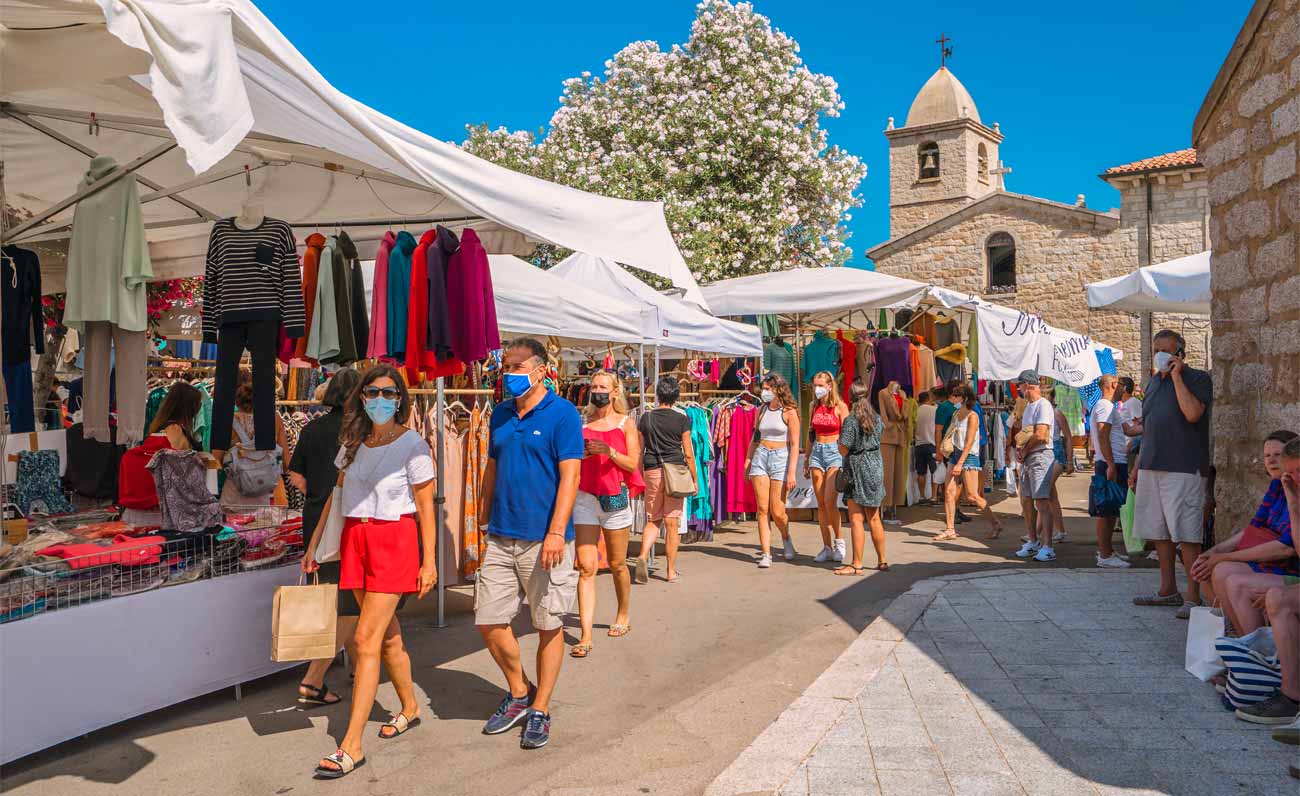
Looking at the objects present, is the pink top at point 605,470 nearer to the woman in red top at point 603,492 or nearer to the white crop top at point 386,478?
the woman in red top at point 603,492

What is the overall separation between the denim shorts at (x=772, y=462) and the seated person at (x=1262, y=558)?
4344 millimetres

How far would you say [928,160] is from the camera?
40.9m

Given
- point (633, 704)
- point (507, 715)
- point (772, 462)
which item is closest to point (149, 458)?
point (507, 715)

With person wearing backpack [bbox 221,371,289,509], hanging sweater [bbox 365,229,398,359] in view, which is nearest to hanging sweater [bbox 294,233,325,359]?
hanging sweater [bbox 365,229,398,359]

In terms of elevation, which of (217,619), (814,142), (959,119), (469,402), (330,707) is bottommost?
(330,707)

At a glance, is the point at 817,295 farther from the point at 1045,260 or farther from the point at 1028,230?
the point at 1028,230

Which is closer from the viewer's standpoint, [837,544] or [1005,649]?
[1005,649]

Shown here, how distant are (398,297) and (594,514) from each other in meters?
1.85

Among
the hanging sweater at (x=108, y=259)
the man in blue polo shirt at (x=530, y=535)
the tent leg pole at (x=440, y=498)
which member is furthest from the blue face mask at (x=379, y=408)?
the tent leg pole at (x=440, y=498)

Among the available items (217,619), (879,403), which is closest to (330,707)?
(217,619)

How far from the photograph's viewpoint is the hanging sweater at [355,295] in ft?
19.6

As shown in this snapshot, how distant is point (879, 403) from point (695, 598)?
18.6 ft

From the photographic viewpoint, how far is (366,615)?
4301mm

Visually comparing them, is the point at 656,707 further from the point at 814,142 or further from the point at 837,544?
the point at 814,142
